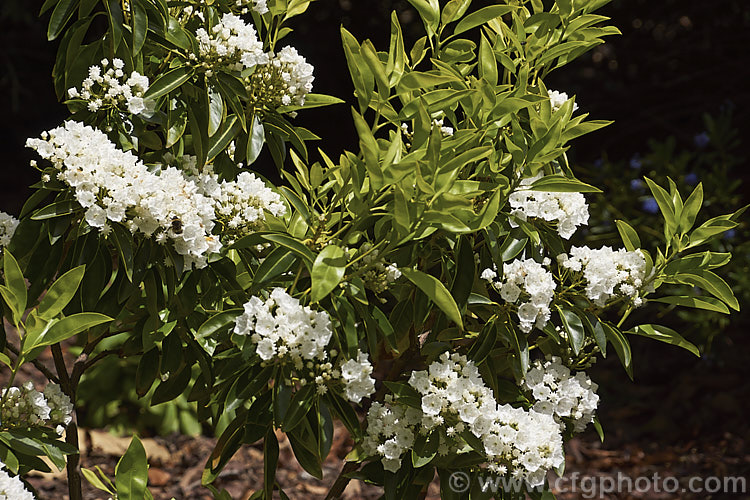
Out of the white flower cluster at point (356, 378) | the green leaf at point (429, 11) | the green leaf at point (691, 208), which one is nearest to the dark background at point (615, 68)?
the green leaf at point (691, 208)

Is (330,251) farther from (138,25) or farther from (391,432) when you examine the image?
(138,25)

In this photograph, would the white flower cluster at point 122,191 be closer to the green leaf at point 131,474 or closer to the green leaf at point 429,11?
the green leaf at point 131,474

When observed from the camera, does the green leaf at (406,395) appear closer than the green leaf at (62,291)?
No

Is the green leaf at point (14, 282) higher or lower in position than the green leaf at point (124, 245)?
lower

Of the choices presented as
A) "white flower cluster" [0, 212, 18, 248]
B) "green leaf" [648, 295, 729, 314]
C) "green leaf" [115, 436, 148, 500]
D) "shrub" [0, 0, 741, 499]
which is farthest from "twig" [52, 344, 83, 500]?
"green leaf" [648, 295, 729, 314]

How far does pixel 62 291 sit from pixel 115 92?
0.40 meters

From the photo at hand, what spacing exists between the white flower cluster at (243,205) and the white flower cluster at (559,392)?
57cm

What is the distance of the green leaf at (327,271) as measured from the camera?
1.10 m

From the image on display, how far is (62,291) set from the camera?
3.94 feet

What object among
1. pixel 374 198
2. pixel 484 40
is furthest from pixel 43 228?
pixel 484 40

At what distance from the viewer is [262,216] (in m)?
1.43

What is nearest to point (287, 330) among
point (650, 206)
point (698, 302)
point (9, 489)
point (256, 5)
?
point (9, 489)

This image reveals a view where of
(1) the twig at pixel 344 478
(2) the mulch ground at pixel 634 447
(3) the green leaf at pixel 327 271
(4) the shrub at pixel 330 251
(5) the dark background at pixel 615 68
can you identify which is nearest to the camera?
(3) the green leaf at pixel 327 271

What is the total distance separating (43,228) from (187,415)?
2267 millimetres
